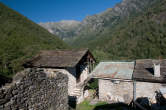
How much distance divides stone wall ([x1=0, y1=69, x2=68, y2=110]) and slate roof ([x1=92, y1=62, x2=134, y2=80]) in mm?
5965

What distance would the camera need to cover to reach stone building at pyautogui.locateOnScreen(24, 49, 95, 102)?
12742 millimetres

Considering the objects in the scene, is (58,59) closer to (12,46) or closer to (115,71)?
(115,71)

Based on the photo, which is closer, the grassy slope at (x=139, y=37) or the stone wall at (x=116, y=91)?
the stone wall at (x=116, y=91)

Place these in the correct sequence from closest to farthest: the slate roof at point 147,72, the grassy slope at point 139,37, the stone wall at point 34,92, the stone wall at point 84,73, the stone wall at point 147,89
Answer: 1. the stone wall at point 34,92
2. the slate roof at point 147,72
3. the stone wall at point 147,89
4. the stone wall at point 84,73
5. the grassy slope at point 139,37

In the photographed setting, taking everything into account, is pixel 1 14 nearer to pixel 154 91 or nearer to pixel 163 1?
pixel 154 91

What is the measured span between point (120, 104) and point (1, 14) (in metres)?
56.6

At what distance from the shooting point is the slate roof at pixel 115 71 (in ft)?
37.9

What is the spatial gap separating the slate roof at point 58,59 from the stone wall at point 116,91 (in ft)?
12.6

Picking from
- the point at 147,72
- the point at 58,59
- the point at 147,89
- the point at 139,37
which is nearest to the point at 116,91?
the point at 147,89

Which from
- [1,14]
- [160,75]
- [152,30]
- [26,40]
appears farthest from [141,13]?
[1,14]

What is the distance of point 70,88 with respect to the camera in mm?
13062

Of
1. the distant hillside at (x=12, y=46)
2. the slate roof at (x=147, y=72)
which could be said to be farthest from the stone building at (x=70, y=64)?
the slate roof at (x=147, y=72)

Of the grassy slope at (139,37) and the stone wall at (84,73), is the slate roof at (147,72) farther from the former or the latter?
the grassy slope at (139,37)

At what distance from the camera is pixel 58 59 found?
14234 mm
